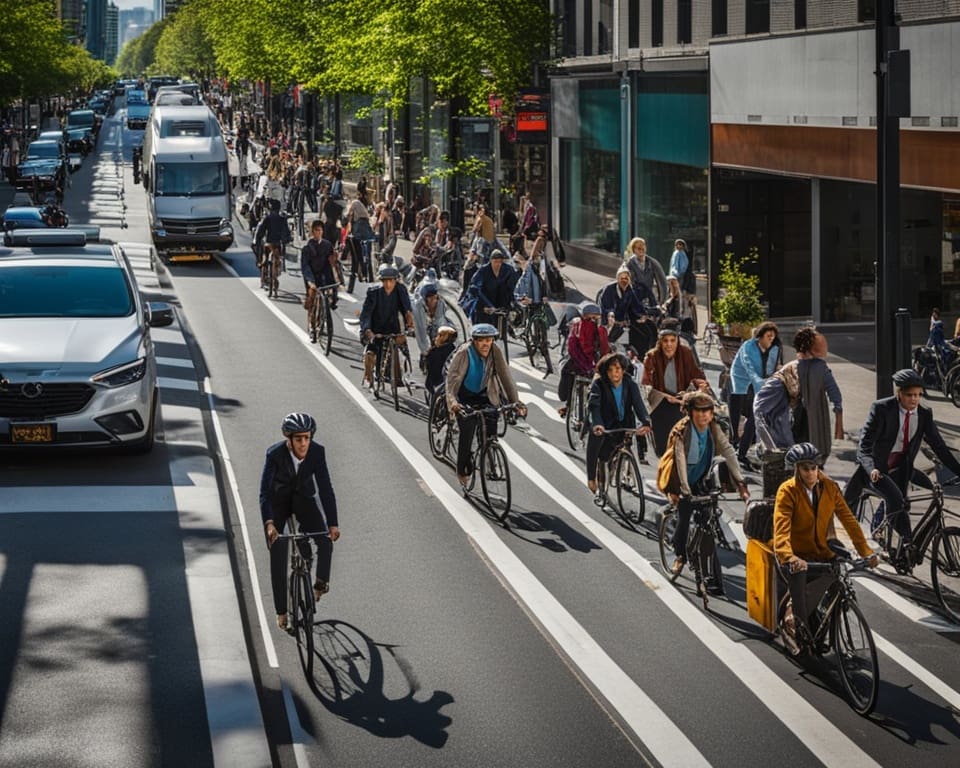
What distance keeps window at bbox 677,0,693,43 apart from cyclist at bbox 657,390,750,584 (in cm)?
2254

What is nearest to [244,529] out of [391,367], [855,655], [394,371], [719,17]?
[855,655]

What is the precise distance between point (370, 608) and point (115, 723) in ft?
9.95

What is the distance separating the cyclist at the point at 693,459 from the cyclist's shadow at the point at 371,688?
2.56 m

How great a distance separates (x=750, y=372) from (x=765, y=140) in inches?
524

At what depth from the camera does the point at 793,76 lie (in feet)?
94.0

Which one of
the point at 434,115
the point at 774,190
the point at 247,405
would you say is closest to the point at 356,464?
the point at 247,405

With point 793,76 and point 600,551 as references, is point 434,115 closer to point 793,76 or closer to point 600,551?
point 793,76

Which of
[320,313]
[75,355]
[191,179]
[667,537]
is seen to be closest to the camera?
[667,537]

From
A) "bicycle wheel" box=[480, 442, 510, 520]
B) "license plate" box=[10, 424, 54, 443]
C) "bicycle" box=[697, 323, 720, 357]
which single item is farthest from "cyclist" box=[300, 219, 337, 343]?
"bicycle wheel" box=[480, 442, 510, 520]

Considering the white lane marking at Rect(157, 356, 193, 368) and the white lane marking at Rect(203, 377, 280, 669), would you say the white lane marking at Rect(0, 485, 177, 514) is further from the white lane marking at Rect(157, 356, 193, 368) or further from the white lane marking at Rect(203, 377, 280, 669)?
the white lane marking at Rect(157, 356, 193, 368)

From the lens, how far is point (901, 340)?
1634 cm

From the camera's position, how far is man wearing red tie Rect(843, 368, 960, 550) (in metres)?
13.2

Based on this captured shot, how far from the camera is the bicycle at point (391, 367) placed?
22125 mm

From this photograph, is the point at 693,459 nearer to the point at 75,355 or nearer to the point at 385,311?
the point at 75,355
